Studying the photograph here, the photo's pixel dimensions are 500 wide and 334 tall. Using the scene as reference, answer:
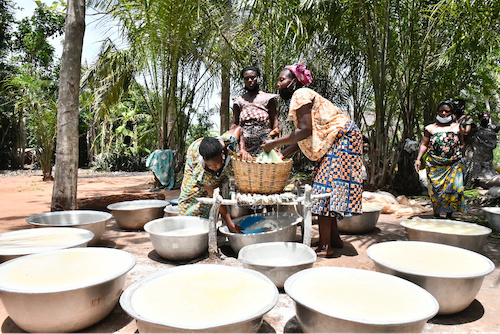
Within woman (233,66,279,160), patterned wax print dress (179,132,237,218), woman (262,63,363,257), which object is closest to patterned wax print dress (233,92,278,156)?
woman (233,66,279,160)

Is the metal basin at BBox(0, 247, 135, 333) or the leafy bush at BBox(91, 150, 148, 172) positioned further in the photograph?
the leafy bush at BBox(91, 150, 148, 172)

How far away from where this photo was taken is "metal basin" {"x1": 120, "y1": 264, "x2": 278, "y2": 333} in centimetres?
124

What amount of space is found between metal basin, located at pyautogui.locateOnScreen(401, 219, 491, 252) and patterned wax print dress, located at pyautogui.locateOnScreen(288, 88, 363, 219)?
531mm

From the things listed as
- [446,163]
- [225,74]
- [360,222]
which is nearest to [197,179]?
[360,222]

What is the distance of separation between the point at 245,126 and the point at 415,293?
2.34 metres

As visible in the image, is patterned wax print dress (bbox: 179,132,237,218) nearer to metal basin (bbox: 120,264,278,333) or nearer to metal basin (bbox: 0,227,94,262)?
metal basin (bbox: 0,227,94,262)

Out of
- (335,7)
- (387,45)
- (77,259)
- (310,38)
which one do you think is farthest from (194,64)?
(77,259)

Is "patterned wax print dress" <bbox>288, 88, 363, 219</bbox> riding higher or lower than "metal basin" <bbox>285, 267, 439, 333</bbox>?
higher

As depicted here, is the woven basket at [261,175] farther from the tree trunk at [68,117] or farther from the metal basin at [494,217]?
the metal basin at [494,217]

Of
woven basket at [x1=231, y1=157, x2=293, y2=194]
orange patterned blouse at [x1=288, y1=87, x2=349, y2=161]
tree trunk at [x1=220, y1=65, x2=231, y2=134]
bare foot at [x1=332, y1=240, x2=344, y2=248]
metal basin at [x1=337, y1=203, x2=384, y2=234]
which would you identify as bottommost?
bare foot at [x1=332, y1=240, x2=344, y2=248]

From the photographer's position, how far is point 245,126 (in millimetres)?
3475

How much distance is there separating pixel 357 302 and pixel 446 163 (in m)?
2.95

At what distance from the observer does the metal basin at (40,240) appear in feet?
6.77

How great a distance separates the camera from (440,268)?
6.34 ft
